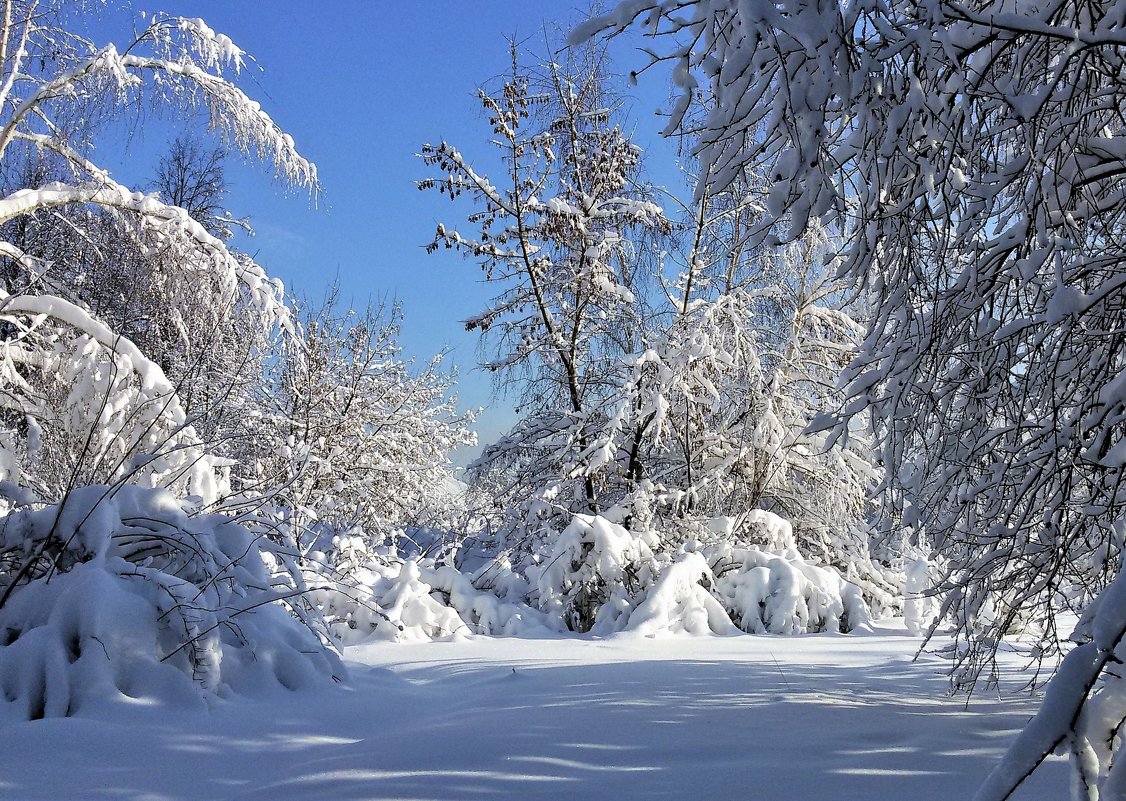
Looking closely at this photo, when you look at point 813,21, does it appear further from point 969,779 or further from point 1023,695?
point 1023,695

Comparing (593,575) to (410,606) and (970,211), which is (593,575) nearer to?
(410,606)

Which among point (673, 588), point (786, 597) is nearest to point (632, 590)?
point (673, 588)

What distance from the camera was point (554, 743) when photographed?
233cm

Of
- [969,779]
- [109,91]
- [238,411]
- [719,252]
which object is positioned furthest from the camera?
[238,411]

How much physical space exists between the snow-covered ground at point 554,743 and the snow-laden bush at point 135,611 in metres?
0.18

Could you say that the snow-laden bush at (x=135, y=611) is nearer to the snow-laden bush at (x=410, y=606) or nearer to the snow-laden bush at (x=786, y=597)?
the snow-laden bush at (x=410, y=606)

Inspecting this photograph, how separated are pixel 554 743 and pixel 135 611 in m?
1.70

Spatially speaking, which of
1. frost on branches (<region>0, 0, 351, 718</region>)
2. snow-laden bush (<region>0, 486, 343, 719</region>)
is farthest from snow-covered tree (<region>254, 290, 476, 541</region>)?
snow-laden bush (<region>0, 486, 343, 719</region>)

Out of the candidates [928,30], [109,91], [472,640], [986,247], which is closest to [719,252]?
[472,640]

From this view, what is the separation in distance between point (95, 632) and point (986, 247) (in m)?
3.29

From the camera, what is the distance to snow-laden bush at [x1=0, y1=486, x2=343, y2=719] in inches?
108

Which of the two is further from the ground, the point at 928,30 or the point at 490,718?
the point at 928,30

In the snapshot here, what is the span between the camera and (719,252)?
31.8 feet

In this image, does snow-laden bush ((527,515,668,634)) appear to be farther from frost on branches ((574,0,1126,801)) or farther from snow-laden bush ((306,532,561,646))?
frost on branches ((574,0,1126,801))
